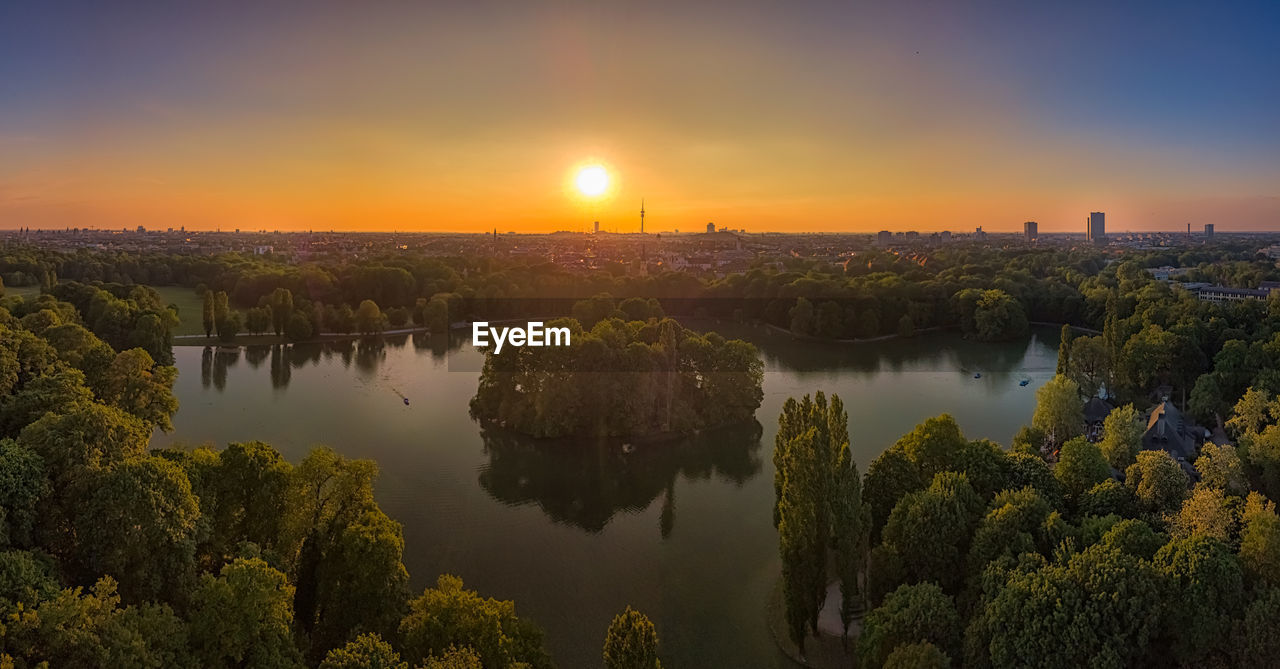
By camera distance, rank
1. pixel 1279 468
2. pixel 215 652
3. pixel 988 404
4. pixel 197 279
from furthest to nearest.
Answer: pixel 197 279 < pixel 988 404 < pixel 1279 468 < pixel 215 652

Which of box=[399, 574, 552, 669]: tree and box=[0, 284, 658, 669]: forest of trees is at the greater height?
box=[0, 284, 658, 669]: forest of trees

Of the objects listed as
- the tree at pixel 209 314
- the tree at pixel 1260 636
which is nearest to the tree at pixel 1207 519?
the tree at pixel 1260 636

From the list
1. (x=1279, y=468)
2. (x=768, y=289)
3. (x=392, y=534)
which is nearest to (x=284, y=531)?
(x=392, y=534)

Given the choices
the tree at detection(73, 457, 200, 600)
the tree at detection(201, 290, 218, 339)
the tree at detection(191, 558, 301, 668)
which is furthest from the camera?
the tree at detection(201, 290, 218, 339)

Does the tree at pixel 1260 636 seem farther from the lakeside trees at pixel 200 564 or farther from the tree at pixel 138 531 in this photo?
the tree at pixel 138 531

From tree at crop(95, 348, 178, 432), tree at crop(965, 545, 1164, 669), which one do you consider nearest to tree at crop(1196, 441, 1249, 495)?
tree at crop(965, 545, 1164, 669)

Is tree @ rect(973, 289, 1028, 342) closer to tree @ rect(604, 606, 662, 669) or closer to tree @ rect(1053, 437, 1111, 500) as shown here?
tree @ rect(1053, 437, 1111, 500)

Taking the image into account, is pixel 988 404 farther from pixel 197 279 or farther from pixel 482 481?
pixel 197 279

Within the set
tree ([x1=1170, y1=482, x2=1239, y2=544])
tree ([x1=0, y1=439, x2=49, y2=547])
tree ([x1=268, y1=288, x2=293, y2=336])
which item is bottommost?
tree ([x1=1170, y1=482, x2=1239, y2=544])
